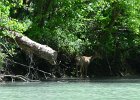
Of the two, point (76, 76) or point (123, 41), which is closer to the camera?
point (76, 76)

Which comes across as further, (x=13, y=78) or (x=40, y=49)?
(x=13, y=78)

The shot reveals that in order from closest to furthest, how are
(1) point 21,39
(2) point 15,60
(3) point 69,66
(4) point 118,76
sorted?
(1) point 21,39
(2) point 15,60
(3) point 69,66
(4) point 118,76

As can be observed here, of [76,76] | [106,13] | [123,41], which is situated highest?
[106,13]

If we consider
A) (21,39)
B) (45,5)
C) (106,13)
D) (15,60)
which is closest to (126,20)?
(106,13)

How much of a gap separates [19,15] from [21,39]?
39.2ft

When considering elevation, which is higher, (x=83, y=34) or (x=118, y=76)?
(x=83, y=34)

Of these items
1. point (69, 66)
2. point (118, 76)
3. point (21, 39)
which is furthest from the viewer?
point (118, 76)

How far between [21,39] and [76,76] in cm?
1287

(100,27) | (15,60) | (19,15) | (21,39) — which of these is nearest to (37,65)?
(15,60)

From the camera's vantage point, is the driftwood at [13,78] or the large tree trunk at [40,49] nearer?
the large tree trunk at [40,49]

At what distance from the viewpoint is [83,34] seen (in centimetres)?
2470

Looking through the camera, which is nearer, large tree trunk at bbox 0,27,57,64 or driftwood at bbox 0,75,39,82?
large tree trunk at bbox 0,27,57,64

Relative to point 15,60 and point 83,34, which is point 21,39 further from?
point 83,34

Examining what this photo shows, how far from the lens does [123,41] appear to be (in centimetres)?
2564
